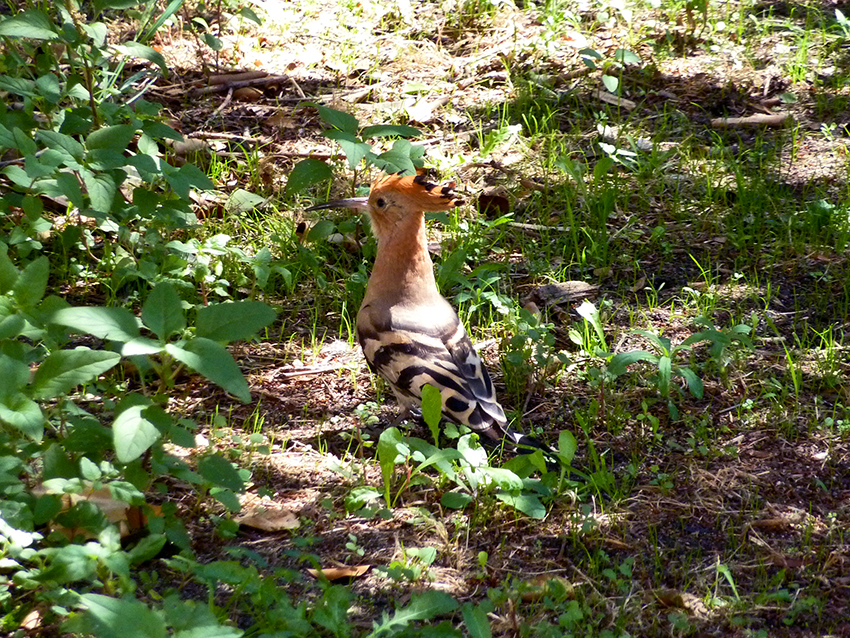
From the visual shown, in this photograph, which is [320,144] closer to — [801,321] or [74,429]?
A: [801,321]

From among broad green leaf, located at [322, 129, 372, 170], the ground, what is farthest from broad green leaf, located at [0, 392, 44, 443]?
broad green leaf, located at [322, 129, 372, 170]

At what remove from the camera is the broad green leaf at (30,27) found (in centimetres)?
307

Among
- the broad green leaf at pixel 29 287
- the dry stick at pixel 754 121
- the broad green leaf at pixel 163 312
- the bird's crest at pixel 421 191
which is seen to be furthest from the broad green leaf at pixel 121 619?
the dry stick at pixel 754 121

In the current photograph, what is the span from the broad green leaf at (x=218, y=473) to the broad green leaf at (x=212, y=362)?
0.26m

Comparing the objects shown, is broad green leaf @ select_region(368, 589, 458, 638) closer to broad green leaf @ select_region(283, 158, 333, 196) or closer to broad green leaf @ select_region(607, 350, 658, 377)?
broad green leaf @ select_region(607, 350, 658, 377)

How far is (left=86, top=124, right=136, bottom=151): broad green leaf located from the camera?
3.15m

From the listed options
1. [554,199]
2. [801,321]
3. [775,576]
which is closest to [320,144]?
[554,199]

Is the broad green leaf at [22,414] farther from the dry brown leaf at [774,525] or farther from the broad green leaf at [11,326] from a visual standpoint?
the dry brown leaf at [774,525]

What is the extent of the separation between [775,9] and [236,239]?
440 centimetres

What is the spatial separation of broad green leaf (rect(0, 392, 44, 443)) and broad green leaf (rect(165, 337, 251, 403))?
36 cm

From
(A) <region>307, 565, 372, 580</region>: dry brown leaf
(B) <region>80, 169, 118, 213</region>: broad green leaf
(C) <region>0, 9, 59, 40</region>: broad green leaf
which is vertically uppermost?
(C) <region>0, 9, 59, 40</region>: broad green leaf

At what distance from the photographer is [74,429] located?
2461 mm

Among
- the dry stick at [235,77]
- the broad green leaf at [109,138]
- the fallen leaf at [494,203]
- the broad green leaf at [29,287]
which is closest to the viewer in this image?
the broad green leaf at [29,287]

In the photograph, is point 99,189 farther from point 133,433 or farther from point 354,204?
point 354,204
